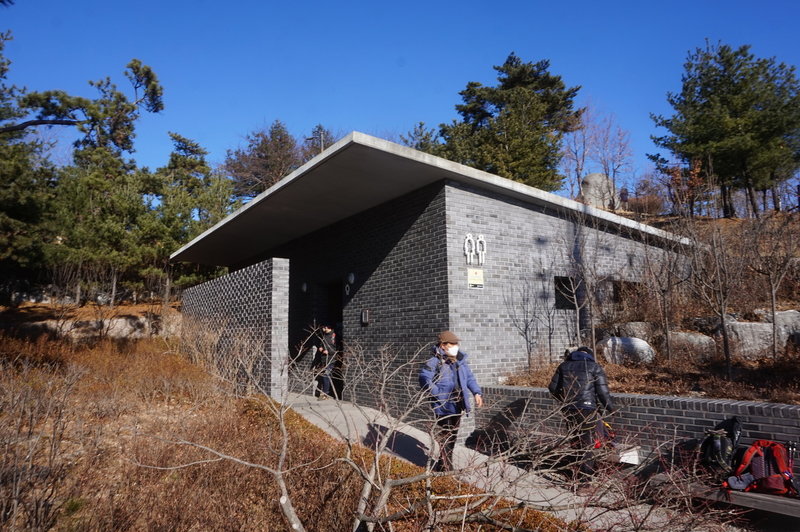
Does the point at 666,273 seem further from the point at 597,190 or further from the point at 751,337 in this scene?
the point at 597,190

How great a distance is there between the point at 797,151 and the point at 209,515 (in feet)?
85.4

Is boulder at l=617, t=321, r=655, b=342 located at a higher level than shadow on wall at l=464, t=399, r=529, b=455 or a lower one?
higher

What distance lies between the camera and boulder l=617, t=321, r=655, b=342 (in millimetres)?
9812

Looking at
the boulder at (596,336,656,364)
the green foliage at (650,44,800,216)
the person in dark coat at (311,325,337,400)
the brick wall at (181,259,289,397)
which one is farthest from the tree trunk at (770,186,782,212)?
the brick wall at (181,259,289,397)

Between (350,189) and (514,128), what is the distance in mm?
15376

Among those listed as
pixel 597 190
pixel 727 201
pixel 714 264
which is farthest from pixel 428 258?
pixel 597 190

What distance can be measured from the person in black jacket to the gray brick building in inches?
81.9

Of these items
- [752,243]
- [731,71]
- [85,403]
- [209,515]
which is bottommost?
[209,515]

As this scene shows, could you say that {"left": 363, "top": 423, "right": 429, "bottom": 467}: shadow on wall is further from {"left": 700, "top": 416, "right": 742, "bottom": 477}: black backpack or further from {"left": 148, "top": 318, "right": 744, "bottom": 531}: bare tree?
{"left": 700, "top": 416, "right": 742, "bottom": 477}: black backpack

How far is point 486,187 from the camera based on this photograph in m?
9.20

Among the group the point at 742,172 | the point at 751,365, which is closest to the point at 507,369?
the point at 751,365

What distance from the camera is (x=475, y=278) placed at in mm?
8742

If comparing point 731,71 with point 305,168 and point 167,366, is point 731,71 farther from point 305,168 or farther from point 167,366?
point 167,366

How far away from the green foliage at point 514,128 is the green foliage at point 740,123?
5.78 metres
